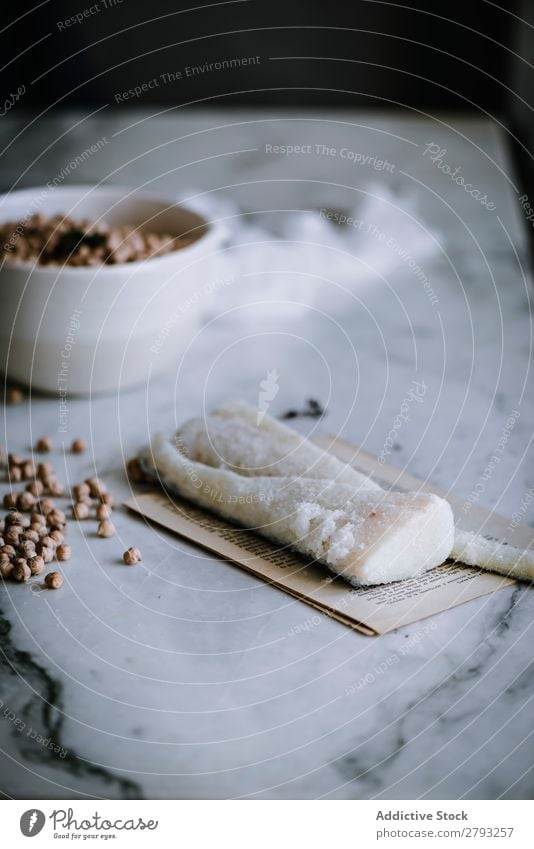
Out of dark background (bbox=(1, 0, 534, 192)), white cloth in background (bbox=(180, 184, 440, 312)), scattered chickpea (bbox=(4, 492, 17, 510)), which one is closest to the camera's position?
scattered chickpea (bbox=(4, 492, 17, 510))

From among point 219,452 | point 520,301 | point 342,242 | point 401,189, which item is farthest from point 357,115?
point 219,452

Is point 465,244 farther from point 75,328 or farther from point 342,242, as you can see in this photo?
point 75,328

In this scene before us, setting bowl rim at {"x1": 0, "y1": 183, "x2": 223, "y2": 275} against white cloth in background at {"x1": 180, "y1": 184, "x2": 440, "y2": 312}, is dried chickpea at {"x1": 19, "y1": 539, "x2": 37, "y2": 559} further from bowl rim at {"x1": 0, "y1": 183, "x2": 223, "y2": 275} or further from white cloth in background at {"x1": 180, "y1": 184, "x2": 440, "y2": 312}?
white cloth in background at {"x1": 180, "y1": 184, "x2": 440, "y2": 312}

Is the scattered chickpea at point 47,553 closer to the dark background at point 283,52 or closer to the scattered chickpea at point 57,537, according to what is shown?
the scattered chickpea at point 57,537

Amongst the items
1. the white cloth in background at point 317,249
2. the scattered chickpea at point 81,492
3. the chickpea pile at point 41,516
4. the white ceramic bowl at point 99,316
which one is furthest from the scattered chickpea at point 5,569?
the white cloth in background at point 317,249

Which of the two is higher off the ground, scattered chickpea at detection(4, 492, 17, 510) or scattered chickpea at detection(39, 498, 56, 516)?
scattered chickpea at detection(39, 498, 56, 516)

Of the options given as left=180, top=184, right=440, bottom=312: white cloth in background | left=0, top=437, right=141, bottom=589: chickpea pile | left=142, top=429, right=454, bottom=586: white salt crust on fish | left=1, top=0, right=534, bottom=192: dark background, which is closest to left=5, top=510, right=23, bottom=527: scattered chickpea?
left=0, top=437, right=141, bottom=589: chickpea pile

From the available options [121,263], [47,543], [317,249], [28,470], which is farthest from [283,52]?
[47,543]
